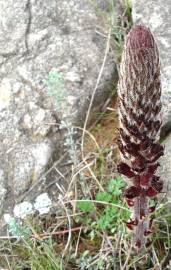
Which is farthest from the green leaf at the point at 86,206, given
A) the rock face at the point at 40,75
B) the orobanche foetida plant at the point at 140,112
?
the orobanche foetida plant at the point at 140,112

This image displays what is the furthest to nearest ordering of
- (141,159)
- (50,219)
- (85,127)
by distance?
(85,127)
(50,219)
(141,159)

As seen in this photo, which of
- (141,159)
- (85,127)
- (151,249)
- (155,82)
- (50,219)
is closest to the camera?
(155,82)

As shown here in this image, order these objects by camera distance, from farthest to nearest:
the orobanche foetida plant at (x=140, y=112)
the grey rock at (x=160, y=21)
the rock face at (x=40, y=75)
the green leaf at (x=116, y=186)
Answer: the grey rock at (x=160, y=21) < the rock face at (x=40, y=75) < the green leaf at (x=116, y=186) < the orobanche foetida plant at (x=140, y=112)

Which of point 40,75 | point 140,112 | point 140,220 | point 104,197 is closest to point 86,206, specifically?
point 104,197

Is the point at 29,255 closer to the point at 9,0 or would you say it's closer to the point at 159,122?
the point at 159,122

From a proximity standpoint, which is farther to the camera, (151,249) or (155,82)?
(151,249)

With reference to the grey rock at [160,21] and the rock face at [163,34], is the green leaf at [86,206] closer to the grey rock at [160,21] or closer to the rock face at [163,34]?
the rock face at [163,34]

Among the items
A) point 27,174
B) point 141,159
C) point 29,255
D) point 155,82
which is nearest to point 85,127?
point 27,174
